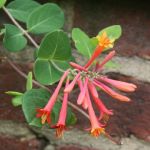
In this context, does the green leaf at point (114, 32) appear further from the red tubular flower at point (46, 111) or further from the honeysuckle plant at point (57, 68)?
the red tubular flower at point (46, 111)

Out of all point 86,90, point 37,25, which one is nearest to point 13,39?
point 37,25

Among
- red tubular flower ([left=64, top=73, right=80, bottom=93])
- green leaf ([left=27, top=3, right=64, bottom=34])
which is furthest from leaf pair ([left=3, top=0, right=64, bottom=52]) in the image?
red tubular flower ([left=64, top=73, right=80, bottom=93])

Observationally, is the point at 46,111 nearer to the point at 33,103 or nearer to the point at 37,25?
the point at 33,103

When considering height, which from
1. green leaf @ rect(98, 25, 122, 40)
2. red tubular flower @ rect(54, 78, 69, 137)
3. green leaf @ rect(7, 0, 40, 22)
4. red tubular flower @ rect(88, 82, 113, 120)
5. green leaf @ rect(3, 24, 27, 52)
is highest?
green leaf @ rect(7, 0, 40, 22)

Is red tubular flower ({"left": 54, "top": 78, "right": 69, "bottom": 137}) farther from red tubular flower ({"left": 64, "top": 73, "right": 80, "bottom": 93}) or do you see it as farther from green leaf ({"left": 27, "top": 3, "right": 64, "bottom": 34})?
green leaf ({"left": 27, "top": 3, "right": 64, "bottom": 34})

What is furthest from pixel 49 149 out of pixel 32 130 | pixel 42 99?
pixel 42 99

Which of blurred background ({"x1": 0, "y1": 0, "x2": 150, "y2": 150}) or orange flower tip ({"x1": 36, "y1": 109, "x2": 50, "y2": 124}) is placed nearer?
orange flower tip ({"x1": 36, "y1": 109, "x2": 50, "y2": 124})

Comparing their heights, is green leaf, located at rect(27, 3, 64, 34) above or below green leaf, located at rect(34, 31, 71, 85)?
above

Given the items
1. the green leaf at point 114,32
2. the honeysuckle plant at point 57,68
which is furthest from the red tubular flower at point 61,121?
the green leaf at point 114,32
